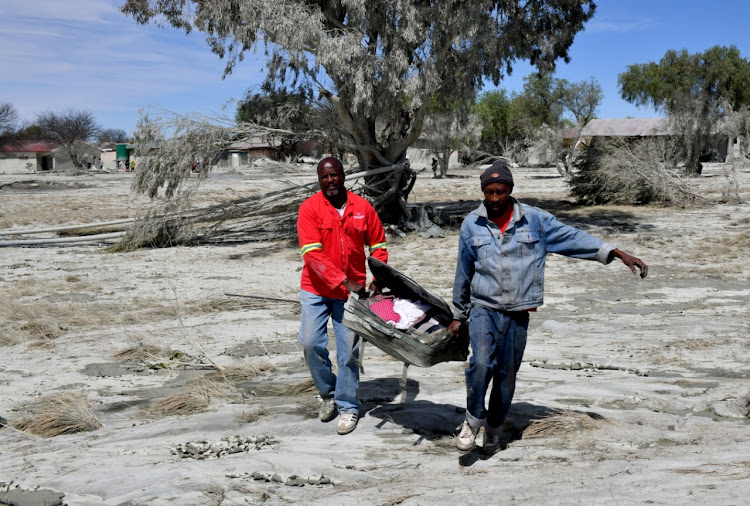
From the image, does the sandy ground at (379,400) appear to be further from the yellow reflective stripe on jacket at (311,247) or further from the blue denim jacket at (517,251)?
the yellow reflective stripe on jacket at (311,247)

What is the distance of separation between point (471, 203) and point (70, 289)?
14.7m

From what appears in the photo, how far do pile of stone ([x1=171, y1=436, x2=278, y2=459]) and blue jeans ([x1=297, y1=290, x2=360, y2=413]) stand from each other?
0.54 meters

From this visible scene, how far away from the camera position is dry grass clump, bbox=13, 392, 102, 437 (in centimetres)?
523

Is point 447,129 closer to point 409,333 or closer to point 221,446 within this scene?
point 409,333

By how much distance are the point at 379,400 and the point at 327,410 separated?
25.0 inches

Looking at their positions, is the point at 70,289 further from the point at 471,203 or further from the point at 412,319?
the point at 471,203

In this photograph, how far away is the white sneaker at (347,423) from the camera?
4.98m

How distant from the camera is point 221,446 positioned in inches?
185

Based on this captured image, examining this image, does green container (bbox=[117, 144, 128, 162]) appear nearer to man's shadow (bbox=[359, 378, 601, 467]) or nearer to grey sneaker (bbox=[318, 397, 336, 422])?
man's shadow (bbox=[359, 378, 601, 467])

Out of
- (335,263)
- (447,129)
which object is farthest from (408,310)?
(447,129)

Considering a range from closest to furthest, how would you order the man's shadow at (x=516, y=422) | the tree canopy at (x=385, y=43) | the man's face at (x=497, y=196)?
the man's face at (x=497, y=196) < the man's shadow at (x=516, y=422) < the tree canopy at (x=385, y=43)

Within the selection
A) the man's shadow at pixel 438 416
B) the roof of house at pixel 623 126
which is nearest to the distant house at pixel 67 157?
the roof of house at pixel 623 126

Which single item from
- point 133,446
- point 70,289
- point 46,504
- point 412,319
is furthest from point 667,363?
point 70,289

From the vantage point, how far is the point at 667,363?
6.67m
